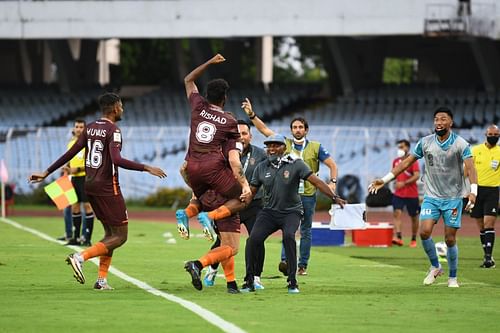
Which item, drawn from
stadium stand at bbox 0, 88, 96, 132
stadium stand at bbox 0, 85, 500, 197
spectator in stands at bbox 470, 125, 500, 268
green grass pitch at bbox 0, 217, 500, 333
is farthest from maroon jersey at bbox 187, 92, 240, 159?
stadium stand at bbox 0, 88, 96, 132

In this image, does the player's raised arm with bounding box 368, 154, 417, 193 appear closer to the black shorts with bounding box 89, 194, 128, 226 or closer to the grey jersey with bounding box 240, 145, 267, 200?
the grey jersey with bounding box 240, 145, 267, 200

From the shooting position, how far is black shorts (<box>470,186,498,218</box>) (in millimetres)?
20438

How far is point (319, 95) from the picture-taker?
171ft

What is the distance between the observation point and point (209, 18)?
4638 centimetres

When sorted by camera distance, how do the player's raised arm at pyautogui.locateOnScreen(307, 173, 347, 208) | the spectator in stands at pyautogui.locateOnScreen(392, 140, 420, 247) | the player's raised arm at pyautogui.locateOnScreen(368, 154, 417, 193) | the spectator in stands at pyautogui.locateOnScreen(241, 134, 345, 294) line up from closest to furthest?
the player's raised arm at pyautogui.locateOnScreen(307, 173, 347, 208) → the spectator in stands at pyautogui.locateOnScreen(241, 134, 345, 294) → the player's raised arm at pyautogui.locateOnScreen(368, 154, 417, 193) → the spectator in stands at pyautogui.locateOnScreen(392, 140, 420, 247)

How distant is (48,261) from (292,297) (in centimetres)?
630

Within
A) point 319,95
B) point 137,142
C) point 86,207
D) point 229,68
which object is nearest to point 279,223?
point 86,207

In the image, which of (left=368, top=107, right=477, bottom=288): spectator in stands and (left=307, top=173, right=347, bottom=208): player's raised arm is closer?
(left=307, top=173, right=347, bottom=208): player's raised arm

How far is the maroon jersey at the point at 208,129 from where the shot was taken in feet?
46.0

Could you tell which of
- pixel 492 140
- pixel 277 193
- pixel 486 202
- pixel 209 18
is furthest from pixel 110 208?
pixel 209 18

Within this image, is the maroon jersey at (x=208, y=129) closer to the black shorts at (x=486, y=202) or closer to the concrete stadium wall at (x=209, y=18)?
the black shorts at (x=486, y=202)

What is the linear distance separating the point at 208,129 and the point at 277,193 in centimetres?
133

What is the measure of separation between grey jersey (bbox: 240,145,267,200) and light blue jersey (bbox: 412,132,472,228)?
2.14 m

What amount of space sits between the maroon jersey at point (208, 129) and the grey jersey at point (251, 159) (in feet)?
6.28
